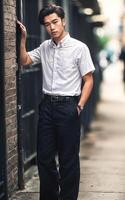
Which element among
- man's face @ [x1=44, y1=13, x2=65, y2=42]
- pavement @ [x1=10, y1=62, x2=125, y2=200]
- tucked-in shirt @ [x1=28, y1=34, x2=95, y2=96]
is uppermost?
man's face @ [x1=44, y1=13, x2=65, y2=42]

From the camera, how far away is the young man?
245 inches

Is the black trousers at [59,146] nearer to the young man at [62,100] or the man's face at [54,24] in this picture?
the young man at [62,100]

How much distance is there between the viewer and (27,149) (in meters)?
8.91

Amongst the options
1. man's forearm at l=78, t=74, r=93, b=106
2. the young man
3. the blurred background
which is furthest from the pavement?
man's forearm at l=78, t=74, r=93, b=106

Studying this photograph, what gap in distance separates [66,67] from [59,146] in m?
0.80

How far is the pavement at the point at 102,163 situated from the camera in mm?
7566

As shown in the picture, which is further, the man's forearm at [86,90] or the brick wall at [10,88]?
the brick wall at [10,88]

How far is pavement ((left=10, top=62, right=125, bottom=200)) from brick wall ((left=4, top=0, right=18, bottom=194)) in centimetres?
44

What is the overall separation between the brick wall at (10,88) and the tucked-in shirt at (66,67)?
2.12ft

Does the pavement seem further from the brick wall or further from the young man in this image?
the young man

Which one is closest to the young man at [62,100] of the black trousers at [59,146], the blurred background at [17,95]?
the black trousers at [59,146]

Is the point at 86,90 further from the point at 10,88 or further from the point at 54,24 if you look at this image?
the point at 10,88

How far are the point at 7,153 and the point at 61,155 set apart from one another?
2.52 ft

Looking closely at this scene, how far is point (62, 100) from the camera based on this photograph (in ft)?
20.5
